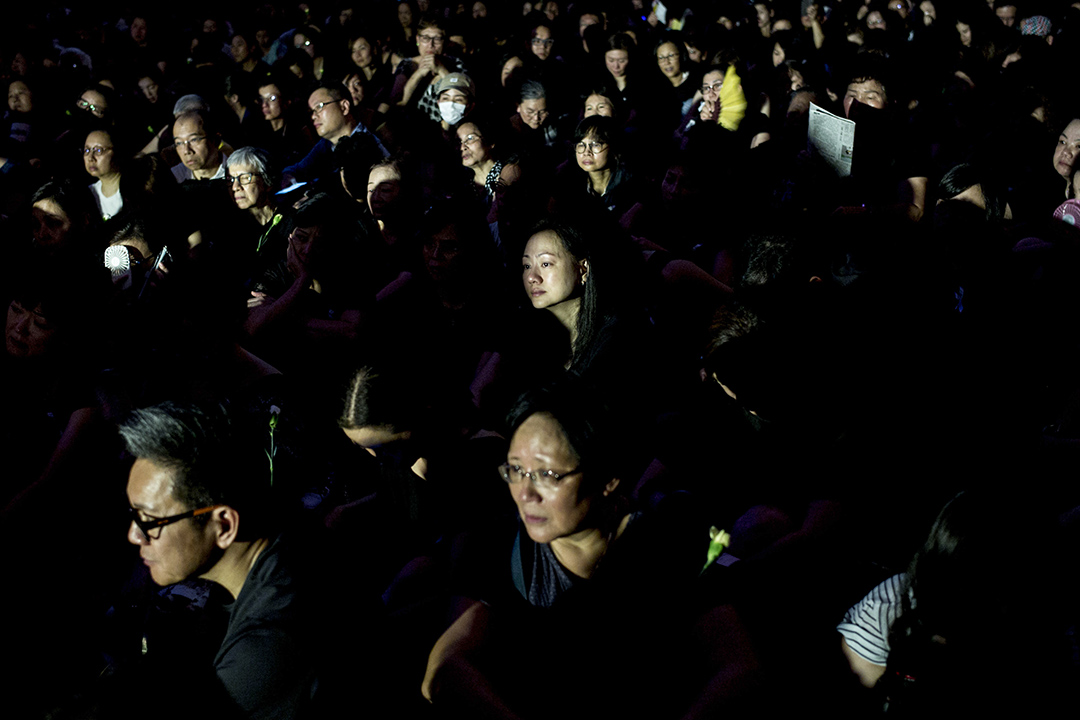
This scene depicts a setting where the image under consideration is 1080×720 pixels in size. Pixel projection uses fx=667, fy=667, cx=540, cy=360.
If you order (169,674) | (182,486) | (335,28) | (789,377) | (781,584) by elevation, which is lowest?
(781,584)

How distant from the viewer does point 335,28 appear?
7699mm

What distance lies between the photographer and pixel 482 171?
4457 mm

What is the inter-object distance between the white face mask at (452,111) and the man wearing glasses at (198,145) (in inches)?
66.8

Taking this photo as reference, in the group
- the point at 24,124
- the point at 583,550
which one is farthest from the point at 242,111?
the point at 583,550

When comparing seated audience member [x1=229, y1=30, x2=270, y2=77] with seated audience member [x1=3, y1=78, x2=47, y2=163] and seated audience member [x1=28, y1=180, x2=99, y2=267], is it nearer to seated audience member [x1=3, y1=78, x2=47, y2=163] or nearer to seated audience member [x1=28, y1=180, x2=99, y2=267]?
seated audience member [x1=3, y1=78, x2=47, y2=163]

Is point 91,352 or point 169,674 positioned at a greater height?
point 91,352

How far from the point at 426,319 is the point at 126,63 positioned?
22.4 feet

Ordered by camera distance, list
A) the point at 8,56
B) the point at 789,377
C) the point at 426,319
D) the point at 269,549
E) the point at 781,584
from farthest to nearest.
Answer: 1. the point at 8,56
2. the point at 426,319
3. the point at 789,377
4. the point at 781,584
5. the point at 269,549

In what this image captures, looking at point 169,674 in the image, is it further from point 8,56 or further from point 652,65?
point 8,56

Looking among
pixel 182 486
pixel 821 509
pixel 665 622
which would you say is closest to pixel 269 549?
pixel 182 486

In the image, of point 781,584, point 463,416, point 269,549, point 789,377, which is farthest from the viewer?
point 463,416

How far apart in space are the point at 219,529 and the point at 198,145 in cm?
348

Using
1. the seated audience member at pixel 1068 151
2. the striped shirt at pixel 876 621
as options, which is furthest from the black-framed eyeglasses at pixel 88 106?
the seated audience member at pixel 1068 151

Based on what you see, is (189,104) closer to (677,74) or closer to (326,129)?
(326,129)
